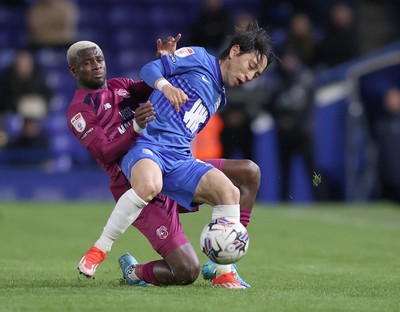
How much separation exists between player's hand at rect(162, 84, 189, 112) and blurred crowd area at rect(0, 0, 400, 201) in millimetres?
9714

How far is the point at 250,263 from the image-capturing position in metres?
8.42

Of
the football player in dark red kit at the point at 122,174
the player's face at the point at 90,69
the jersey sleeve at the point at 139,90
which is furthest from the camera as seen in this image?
the jersey sleeve at the point at 139,90

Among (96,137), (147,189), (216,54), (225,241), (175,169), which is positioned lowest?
(225,241)

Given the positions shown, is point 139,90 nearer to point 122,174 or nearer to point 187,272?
point 122,174

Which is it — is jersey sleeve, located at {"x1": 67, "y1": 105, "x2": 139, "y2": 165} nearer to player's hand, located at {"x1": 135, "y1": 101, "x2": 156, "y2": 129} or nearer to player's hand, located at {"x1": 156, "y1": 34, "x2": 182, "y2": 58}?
player's hand, located at {"x1": 135, "y1": 101, "x2": 156, "y2": 129}

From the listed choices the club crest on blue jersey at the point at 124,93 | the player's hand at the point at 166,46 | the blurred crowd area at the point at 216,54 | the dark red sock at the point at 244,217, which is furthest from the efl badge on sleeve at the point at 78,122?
the blurred crowd area at the point at 216,54

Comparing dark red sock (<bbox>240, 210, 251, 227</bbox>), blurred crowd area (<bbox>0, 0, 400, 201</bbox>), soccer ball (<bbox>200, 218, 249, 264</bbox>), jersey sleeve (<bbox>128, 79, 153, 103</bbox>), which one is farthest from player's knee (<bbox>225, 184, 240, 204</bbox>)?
blurred crowd area (<bbox>0, 0, 400, 201</bbox>)

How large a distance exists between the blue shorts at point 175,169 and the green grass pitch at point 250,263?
1.94 feet

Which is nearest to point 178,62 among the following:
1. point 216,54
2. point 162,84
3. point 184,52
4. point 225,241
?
point 184,52

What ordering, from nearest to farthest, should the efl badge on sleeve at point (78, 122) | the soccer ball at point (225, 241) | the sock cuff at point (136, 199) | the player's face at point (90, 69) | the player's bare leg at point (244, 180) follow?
the soccer ball at point (225, 241) → the sock cuff at point (136, 199) → the efl badge on sleeve at point (78, 122) → the player's bare leg at point (244, 180) → the player's face at point (90, 69)

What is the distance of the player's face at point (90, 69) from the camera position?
6875 millimetres

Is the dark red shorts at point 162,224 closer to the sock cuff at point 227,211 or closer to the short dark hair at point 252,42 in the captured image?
the sock cuff at point 227,211

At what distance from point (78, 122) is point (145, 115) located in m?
0.56

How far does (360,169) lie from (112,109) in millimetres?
10254
